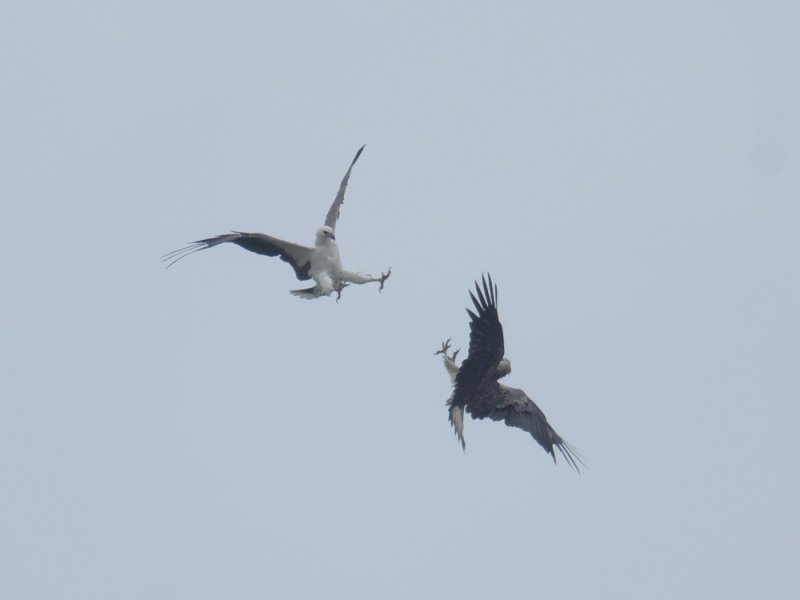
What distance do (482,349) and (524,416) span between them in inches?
85.9

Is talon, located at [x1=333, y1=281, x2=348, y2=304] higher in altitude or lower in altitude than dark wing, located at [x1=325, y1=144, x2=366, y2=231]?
lower

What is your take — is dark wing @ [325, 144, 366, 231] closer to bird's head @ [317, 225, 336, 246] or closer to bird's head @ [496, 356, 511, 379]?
bird's head @ [317, 225, 336, 246]

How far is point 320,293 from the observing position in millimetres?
22766

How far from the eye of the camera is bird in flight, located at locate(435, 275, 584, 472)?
20297mm

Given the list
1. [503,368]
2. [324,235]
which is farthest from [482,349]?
[324,235]

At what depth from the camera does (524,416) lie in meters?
22.4

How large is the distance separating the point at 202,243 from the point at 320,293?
7.16ft

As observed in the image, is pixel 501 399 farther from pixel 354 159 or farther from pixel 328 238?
pixel 354 159

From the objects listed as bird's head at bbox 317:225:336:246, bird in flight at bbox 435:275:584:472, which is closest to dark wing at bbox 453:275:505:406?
bird in flight at bbox 435:275:584:472

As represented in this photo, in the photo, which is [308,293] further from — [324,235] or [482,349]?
[482,349]

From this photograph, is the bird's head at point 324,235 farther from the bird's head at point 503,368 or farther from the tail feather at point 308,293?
the bird's head at point 503,368

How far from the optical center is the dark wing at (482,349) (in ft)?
66.2

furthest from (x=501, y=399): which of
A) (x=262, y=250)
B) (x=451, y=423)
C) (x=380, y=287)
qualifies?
(x=262, y=250)

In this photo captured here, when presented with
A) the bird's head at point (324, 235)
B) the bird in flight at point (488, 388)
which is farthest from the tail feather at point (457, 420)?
the bird's head at point (324, 235)
